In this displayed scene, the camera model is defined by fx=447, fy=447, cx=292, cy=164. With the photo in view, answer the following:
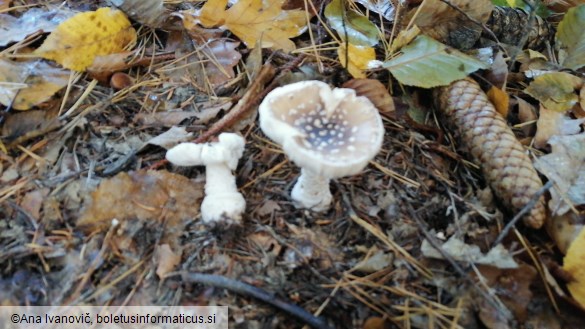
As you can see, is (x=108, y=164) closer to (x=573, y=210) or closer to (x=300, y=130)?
(x=300, y=130)

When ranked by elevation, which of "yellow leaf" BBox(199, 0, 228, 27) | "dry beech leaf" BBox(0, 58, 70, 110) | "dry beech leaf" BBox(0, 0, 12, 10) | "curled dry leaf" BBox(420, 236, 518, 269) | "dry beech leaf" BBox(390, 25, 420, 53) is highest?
"dry beech leaf" BBox(0, 0, 12, 10)

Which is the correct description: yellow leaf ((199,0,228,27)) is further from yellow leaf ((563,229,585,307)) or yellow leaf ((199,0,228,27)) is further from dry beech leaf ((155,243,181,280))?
yellow leaf ((563,229,585,307))

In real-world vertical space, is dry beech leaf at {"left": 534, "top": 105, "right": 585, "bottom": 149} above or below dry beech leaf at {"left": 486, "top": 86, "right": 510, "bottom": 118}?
below

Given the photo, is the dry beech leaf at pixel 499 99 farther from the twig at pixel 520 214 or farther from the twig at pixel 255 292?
the twig at pixel 255 292

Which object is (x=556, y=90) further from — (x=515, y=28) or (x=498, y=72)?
(x=515, y=28)

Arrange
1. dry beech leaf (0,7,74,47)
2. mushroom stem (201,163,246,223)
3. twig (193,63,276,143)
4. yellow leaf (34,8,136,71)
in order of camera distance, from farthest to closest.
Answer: dry beech leaf (0,7,74,47), yellow leaf (34,8,136,71), twig (193,63,276,143), mushroom stem (201,163,246,223)

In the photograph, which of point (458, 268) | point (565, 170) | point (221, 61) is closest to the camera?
point (458, 268)

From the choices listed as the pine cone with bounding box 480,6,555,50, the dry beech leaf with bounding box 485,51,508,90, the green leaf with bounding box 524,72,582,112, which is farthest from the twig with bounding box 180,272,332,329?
the pine cone with bounding box 480,6,555,50

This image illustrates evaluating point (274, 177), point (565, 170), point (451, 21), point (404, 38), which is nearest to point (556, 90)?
point (565, 170)
